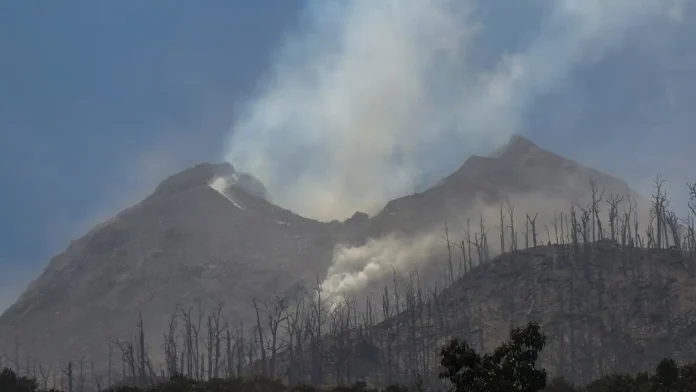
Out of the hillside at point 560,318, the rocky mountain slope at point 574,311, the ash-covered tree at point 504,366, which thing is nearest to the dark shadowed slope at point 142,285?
the hillside at point 560,318

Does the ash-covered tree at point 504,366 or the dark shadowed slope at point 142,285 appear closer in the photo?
the ash-covered tree at point 504,366

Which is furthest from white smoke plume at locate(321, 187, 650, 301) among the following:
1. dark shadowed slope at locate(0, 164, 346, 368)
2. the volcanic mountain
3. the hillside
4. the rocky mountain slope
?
the hillside

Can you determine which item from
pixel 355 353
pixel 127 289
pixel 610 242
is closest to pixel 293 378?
pixel 355 353

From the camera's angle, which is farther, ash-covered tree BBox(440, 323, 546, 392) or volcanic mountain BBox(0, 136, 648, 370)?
volcanic mountain BBox(0, 136, 648, 370)

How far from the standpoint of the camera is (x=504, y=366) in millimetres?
19141

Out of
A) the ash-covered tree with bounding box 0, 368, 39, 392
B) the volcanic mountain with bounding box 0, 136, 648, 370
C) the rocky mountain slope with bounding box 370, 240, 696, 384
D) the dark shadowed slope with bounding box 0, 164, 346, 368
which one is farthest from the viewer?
the dark shadowed slope with bounding box 0, 164, 346, 368

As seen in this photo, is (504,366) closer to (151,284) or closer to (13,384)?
(13,384)

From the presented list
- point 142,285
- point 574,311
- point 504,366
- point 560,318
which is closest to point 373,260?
point 142,285

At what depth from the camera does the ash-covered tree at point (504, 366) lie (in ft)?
61.7

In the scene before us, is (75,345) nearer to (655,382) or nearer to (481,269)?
(481,269)

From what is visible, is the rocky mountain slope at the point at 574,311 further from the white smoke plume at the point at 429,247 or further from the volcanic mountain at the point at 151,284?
the volcanic mountain at the point at 151,284

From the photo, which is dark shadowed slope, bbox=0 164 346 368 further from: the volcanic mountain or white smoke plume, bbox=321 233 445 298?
white smoke plume, bbox=321 233 445 298

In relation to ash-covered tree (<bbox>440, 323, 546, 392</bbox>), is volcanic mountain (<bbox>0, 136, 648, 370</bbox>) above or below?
above

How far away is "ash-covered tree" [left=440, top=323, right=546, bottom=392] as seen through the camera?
18.8 m
